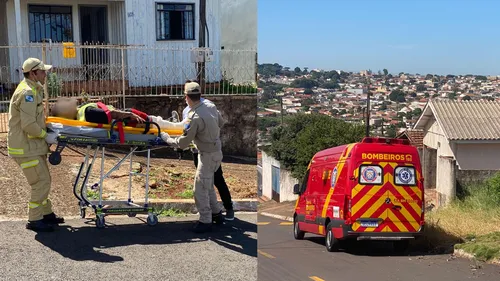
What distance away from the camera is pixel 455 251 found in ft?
8.13

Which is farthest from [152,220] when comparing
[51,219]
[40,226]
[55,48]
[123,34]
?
[123,34]

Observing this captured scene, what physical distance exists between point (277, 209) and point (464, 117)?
0.81 meters

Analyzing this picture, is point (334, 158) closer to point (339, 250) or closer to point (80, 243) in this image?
point (339, 250)

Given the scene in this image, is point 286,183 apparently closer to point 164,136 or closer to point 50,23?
point 164,136

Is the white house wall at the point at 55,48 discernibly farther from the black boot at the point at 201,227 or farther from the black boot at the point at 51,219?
the black boot at the point at 201,227

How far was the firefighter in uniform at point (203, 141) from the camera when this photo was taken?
510 centimetres

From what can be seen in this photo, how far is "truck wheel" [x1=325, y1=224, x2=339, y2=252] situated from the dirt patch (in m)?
4.35

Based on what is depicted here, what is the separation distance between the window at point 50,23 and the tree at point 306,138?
12924 millimetres

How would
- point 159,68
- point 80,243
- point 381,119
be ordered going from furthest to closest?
1. point 159,68
2. point 80,243
3. point 381,119

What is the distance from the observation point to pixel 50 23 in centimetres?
1459

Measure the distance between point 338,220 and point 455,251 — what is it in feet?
1.48

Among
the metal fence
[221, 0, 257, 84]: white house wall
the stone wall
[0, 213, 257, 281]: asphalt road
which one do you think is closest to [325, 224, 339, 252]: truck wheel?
[0, 213, 257, 281]: asphalt road

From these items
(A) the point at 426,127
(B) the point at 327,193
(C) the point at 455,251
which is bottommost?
(C) the point at 455,251

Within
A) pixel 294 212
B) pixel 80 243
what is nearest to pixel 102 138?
pixel 80 243
